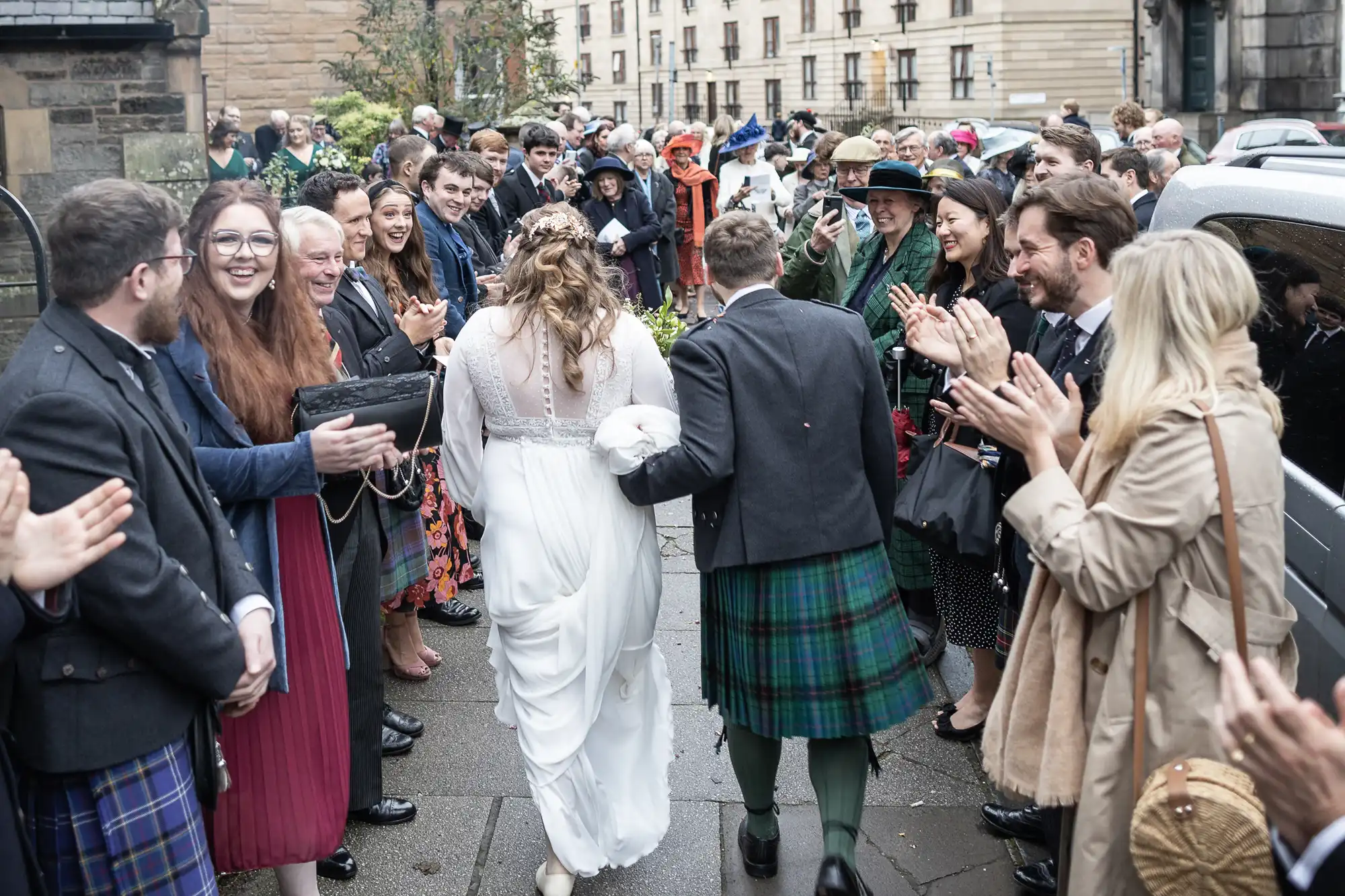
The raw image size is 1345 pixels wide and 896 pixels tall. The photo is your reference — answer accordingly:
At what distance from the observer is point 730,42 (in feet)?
226

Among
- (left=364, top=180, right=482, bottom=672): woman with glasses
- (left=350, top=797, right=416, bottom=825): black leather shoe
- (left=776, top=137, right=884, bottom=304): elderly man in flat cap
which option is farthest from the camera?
(left=776, top=137, right=884, bottom=304): elderly man in flat cap

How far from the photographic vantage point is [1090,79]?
52.0 metres

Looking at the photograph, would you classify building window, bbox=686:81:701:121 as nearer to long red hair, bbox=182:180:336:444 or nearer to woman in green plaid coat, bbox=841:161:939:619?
woman in green plaid coat, bbox=841:161:939:619

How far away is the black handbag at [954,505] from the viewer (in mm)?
4391

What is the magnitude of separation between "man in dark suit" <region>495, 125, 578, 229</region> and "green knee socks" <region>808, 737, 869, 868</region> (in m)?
7.61

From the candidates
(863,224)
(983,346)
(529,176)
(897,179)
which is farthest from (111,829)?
(529,176)

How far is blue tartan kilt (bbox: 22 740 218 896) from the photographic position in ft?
9.15

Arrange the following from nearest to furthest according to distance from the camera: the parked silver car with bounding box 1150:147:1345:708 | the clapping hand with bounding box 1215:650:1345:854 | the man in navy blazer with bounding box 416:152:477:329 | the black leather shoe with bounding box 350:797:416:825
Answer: the clapping hand with bounding box 1215:650:1345:854 < the parked silver car with bounding box 1150:147:1345:708 < the black leather shoe with bounding box 350:797:416:825 < the man in navy blazer with bounding box 416:152:477:329

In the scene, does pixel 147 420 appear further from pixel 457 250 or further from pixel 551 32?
pixel 551 32

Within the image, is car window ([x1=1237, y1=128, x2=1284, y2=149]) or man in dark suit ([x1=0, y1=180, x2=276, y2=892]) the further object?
car window ([x1=1237, y1=128, x2=1284, y2=149])

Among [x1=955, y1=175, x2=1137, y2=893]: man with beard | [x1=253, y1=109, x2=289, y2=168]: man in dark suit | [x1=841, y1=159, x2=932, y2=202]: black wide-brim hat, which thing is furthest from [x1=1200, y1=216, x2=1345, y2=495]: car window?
[x1=253, y1=109, x2=289, y2=168]: man in dark suit

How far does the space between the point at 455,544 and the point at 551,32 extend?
17.6 m


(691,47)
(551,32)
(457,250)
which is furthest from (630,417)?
(691,47)

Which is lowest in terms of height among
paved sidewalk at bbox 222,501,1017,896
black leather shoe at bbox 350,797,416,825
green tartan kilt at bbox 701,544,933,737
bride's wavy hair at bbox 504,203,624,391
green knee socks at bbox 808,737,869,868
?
paved sidewalk at bbox 222,501,1017,896
